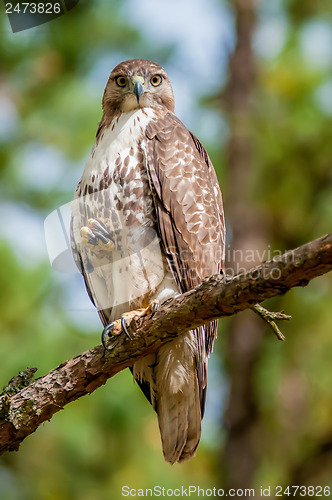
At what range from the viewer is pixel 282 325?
7.31m

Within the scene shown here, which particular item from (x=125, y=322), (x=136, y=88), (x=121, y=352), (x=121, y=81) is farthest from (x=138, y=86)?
(x=121, y=352)

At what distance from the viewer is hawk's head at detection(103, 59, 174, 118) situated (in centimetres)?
455

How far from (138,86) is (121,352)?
195 cm

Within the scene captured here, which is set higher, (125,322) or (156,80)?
(156,80)

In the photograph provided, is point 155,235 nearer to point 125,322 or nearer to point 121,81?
point 125,322

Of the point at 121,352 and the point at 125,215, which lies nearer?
the point at 121,352

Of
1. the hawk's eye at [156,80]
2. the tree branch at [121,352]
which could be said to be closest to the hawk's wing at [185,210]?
the hawk's eye at [156,80]

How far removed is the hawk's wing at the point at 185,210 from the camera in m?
4.00

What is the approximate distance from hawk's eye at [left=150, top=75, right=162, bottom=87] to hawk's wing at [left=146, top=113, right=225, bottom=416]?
0.48 metres

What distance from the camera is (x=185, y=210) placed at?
13.4ft

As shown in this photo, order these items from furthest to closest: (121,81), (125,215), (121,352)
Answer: (121,81)
(125,215)
(121,352)

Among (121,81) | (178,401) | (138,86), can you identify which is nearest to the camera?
(178,401)

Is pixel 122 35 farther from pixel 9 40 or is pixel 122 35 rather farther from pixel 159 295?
pixel 159 295

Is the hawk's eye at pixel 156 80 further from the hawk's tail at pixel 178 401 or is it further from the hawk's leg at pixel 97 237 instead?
the hawk's tail at pixel 178 401
